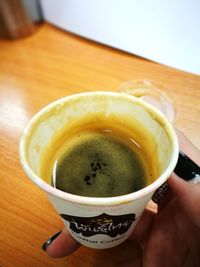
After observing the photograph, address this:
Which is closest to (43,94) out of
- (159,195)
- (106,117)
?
(106,117)

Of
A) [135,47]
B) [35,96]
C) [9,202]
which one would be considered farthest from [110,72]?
[9,202]

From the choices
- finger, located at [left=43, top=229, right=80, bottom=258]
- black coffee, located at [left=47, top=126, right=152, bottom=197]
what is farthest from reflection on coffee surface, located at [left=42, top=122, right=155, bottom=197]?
finger, located at [left=43, top=229, right=80, bottom=258]

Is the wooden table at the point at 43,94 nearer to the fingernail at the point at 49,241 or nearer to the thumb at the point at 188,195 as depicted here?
the fingernail at the point at 49,241

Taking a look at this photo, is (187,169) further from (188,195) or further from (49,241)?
(49,241)

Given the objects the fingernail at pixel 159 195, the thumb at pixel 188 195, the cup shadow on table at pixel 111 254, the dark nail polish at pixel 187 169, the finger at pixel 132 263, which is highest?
the dark nail polish at pixel 187 169

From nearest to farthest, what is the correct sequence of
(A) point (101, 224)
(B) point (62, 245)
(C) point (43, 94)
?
(A) point (101, 224) < (B) point (62, 245) < (C) point (43, 94)

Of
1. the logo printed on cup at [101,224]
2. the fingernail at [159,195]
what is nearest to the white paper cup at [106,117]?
the logo printed on cup at [101,224]

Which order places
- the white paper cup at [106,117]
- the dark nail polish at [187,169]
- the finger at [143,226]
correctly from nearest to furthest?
the white paper cup at [106,117] → the dark nail polish at [187,169] → the finger at [143,226]
